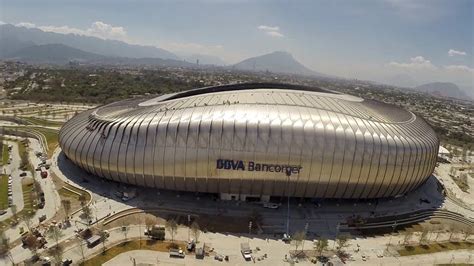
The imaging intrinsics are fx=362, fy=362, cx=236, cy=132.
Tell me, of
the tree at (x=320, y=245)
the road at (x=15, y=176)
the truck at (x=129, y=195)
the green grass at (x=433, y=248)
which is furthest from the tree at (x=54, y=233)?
the green grass at (x=433, y=248)

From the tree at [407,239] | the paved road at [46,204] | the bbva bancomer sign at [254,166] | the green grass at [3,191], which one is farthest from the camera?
the green grass at [3,191]

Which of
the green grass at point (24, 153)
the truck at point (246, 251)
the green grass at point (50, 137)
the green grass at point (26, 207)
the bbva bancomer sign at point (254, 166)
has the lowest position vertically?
the truck at point (246, 251)

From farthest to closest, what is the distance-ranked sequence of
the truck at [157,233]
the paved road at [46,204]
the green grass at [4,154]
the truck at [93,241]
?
the green grass at [4,154], the truck at [157,233], the paved road at [46,204], the truck at [93,241]

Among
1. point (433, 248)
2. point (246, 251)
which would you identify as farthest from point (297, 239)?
point (433, 248)

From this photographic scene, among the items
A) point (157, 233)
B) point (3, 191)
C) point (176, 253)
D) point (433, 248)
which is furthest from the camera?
point (3, 191)

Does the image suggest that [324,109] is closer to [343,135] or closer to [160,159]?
[343,135]

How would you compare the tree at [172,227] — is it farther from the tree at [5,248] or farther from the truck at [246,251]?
the tree at [5,248]

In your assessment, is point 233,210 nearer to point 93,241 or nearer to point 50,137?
point 93,241
